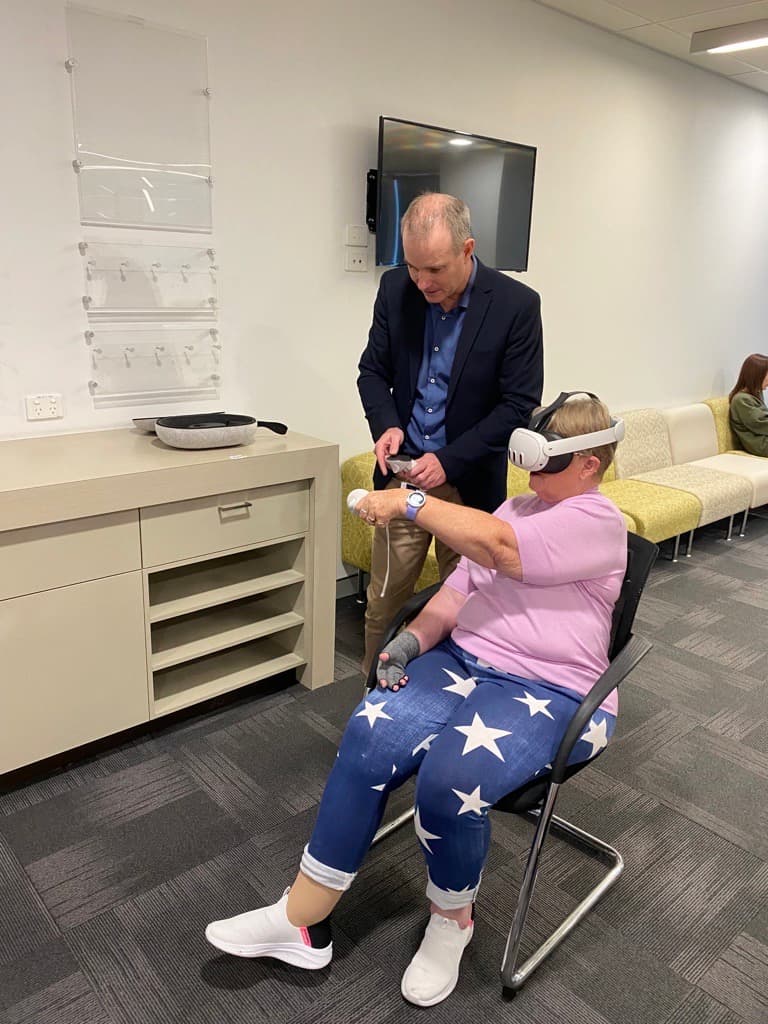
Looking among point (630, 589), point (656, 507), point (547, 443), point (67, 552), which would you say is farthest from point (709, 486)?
point (67, 552)

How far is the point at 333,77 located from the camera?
9.48 ft

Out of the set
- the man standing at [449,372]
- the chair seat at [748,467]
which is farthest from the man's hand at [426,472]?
the chair seat at [748,467]

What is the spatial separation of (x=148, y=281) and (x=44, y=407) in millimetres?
544

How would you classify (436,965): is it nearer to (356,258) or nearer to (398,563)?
(398,563)

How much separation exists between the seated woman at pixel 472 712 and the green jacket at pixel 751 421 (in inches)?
157

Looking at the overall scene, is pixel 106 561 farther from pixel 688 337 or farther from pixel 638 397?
pixel 688 337

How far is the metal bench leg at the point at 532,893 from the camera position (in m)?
1.55

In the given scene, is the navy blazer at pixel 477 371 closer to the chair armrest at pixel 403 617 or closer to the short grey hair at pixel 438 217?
the short grey hair at pixel 438 217

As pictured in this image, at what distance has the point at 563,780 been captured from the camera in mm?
1471

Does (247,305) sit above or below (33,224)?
below

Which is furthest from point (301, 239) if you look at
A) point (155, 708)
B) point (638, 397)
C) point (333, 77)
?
point (638, 397)

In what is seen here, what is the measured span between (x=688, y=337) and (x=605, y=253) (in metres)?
1.22

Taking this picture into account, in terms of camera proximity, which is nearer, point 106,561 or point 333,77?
point 106,561

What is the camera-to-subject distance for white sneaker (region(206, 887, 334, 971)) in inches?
61.6
